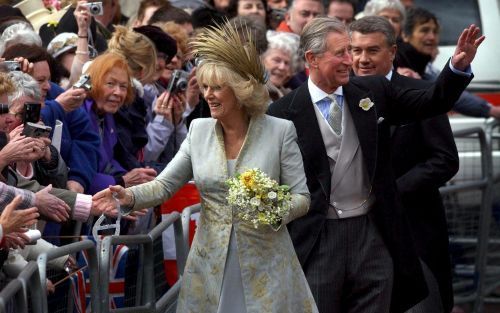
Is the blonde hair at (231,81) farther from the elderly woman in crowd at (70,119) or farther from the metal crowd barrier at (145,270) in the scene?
the elderly woman in crowd at (70,119)

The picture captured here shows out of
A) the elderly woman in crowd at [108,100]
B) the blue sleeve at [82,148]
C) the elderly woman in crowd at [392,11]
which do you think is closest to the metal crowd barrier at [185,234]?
the elderly woman in crowd at [108,100]

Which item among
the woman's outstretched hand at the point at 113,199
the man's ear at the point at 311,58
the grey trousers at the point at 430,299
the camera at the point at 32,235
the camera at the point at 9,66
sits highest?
the camera at the point at 9,66

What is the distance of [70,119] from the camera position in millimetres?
8672

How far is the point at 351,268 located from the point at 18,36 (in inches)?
107

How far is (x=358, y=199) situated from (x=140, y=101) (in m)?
2.37

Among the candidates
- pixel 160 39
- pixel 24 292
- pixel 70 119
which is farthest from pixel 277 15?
pixel 24 292

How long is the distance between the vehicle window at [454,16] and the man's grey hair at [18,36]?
20.1ft

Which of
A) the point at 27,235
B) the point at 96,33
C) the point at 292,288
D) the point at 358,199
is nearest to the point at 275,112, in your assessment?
the point at 358,199

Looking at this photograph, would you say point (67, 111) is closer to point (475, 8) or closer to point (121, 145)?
point (121, 145)

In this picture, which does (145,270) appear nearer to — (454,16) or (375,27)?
(375,27)

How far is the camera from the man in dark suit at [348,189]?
7.75 meters

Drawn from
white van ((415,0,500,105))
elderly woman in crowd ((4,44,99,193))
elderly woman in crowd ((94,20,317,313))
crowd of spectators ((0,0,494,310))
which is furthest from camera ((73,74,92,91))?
white van ((415,0,500,105))

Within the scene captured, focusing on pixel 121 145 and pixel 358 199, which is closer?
pixel 358 199

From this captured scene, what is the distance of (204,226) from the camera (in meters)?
7.09
